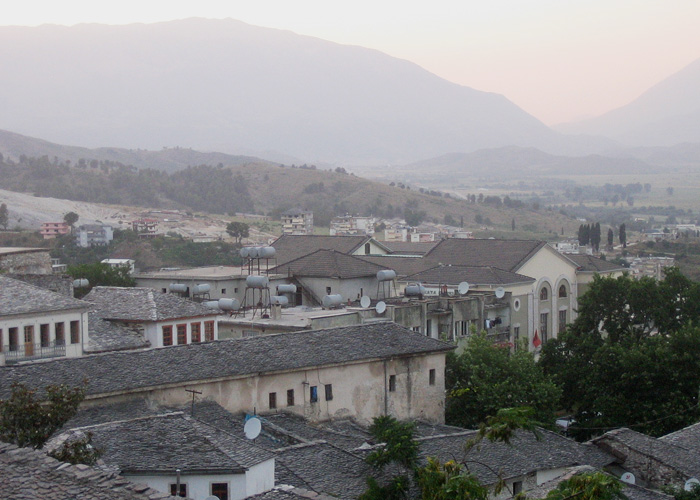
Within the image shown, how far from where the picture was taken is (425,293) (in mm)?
53812

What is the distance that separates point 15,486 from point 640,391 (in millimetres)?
28984

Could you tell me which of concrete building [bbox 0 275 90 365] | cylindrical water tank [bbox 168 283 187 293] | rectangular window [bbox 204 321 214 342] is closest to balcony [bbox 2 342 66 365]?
concrete building [bbox 0 275 90 365]

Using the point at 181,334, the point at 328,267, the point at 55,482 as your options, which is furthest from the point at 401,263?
the point at 55,482

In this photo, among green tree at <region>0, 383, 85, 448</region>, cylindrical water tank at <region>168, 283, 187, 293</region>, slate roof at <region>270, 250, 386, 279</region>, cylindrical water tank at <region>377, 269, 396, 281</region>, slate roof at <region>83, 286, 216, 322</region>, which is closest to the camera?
green tree at <region>0, 383, 85, 448</region>

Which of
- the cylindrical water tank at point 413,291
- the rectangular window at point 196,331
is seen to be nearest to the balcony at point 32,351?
the rectangular window at point 196,331

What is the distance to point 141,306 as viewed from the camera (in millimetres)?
38219

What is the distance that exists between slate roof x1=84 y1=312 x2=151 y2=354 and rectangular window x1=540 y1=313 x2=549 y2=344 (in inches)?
1087

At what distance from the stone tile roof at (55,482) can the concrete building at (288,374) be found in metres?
12.4

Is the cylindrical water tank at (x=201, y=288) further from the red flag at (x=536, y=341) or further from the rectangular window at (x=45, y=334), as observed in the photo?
the red flag at (x=536, y=341)

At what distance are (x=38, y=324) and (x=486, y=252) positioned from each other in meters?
33.5

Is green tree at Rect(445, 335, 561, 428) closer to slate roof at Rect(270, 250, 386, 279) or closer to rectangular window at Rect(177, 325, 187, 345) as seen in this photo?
rectangular window at Rect(177, 325, 187, 345)

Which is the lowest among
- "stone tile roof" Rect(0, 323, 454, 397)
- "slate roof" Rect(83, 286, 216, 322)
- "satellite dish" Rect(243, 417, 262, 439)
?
"satellite dish" Rect(243, 417, 262, 439)

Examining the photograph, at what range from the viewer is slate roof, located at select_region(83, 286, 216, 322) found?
124ft

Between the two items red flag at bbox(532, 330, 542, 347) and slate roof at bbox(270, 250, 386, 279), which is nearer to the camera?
slate roof at bbox(270, 250, 386, 279)
